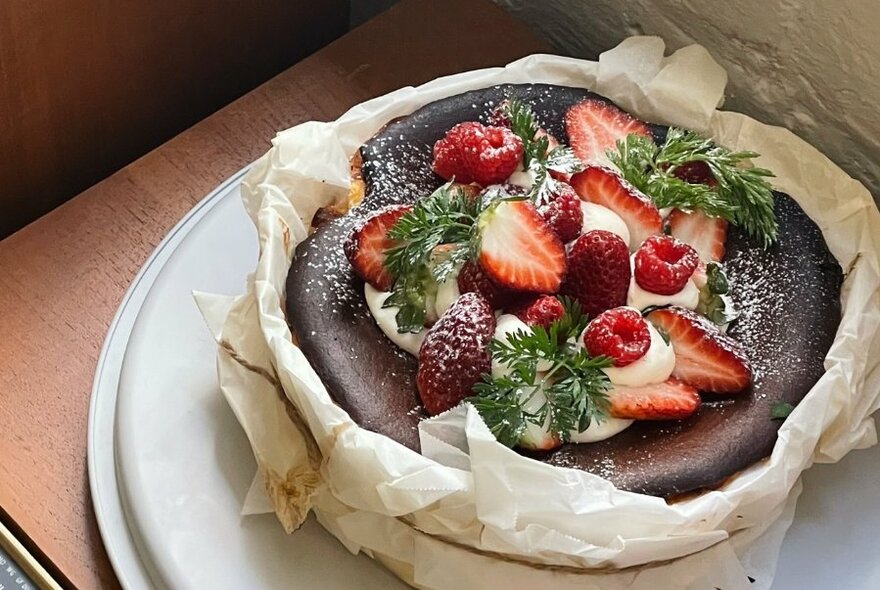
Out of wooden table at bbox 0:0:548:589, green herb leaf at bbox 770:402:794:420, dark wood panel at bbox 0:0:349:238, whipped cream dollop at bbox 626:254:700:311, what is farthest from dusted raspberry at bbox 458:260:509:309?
dark wood panel at bbox 0:0:349:238

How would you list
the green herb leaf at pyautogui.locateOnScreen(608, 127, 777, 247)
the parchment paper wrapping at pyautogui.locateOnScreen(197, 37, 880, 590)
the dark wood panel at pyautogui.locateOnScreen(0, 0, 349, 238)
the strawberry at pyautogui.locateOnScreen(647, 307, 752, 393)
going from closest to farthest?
the parchment paper wrapping at pyautogui.locateOnScreen(197, 37, 880, 590) < the strawberry at pyautogui.locateOnScreen(647, 307, 752, 393) < the green herb leaf at pyautogui.locateOnScreen(608, 127, 777, 247) < the dark wood panel at pyautogui.locateOnScreen(0, 0, 349, 238)

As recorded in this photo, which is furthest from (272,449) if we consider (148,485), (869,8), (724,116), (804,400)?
(869,8)

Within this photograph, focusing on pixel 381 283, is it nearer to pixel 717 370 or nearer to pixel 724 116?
pixel 717 370

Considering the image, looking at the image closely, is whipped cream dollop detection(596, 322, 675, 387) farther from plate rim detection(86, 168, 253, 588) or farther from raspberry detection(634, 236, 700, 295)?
plate rim detection(86, 168, 253, 588)

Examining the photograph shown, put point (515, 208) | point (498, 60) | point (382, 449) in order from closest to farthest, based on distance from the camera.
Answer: point (382, 449)
point (515, 208)
point (498, 60)

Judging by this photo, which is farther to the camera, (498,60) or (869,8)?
(498,60)

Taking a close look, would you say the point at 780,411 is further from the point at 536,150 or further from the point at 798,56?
the point at 798,56
